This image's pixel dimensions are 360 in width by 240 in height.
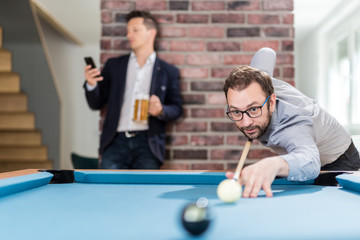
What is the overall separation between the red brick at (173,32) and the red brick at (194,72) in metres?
0.25

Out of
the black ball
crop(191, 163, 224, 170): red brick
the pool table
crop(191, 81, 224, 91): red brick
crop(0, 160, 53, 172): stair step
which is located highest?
crop(191, 81, 224, 91): red brick

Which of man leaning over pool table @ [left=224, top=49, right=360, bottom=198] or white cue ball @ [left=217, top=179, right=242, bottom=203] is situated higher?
man leaning over pool table @ [left=224, top=49, right=360, bottom=198]

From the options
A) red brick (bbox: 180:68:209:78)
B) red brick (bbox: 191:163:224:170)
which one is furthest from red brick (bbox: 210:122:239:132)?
red brick (bbox: 180:68:209:78)

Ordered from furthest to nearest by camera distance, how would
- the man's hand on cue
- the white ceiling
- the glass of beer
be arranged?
the white ceiling, the glass of beer, the man's hand on cue

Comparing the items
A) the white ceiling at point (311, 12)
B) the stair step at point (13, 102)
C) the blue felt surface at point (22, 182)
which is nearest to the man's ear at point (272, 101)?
the blue felt surface at point (22, 182)

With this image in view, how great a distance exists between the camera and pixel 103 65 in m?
2.72

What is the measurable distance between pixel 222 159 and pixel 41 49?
10.7ft

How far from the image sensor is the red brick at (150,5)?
8.83ft

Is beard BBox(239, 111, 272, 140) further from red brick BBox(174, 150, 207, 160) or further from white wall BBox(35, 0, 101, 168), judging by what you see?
white wall BBox(35, 0, 101, 168)

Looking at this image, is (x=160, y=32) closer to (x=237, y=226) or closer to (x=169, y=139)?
(x=169, y=139)

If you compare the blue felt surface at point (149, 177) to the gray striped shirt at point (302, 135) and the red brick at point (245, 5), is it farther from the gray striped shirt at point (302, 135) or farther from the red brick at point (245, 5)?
the red brick at point (245, 5)

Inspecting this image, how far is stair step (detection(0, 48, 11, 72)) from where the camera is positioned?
4.25m

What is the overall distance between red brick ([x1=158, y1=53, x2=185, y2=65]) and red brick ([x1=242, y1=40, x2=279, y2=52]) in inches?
17.8

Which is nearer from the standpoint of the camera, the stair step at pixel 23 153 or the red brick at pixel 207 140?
the red brick at pixel 207 140
